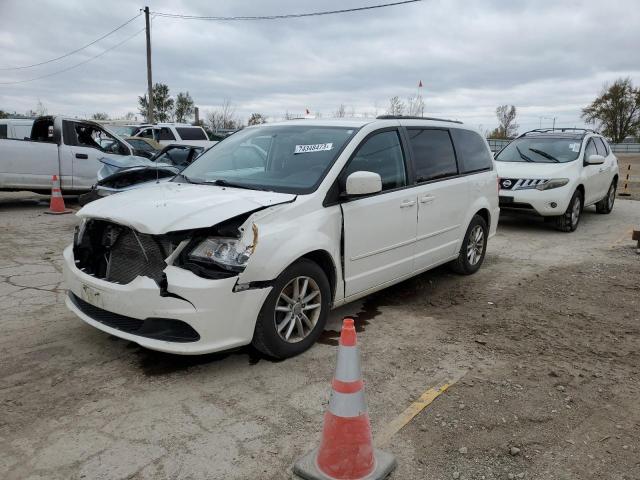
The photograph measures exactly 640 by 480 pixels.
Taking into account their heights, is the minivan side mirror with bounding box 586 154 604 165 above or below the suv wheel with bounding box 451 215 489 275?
above

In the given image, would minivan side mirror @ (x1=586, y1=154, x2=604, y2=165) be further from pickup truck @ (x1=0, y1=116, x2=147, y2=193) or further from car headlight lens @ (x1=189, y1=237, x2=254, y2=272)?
pickup truck @ (x1=0, y1=116, x2=147, y2=193)

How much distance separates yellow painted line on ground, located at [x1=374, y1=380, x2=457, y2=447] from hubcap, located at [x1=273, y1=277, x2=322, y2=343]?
989 mm

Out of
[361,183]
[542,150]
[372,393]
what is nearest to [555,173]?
[542,150]

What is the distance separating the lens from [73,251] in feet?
13.4

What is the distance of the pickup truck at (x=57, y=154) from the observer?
10.2m

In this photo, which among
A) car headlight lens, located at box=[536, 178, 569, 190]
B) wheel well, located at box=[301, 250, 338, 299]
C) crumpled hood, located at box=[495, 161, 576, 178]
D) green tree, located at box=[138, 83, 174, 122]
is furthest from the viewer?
green tree, located at box=[138, 83, 174, 122]

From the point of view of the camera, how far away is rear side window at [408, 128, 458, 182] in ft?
A: 16.8

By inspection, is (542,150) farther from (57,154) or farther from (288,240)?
(57,154)

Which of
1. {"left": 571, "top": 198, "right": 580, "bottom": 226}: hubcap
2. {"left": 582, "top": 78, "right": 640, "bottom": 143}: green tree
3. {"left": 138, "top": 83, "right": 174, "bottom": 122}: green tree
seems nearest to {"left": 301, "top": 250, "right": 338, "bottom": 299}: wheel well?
{"left": 571, "top": 198, "right": 580, "bottom": 226}: hubcap

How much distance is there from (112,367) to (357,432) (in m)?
1.98

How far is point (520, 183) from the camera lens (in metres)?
9.35

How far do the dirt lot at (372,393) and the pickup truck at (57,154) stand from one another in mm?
5744

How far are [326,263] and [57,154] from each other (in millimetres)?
8619

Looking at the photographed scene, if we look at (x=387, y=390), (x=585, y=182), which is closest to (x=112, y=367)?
(x=387, y=390)
